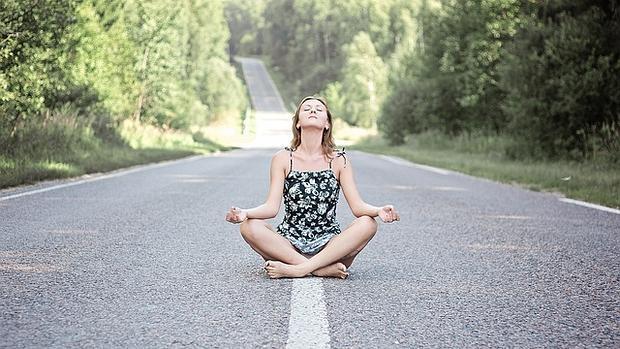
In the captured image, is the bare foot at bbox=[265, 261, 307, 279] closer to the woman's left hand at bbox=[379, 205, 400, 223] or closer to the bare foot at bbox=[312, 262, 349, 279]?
the bare foot at bbox=[312, 262, 349, 279]

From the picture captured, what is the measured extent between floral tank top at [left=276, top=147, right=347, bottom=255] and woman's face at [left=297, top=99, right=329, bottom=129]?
0.30 m

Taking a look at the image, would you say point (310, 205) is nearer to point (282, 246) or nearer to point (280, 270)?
point (282, 246)

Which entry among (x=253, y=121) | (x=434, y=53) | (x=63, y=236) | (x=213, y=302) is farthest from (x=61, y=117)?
(x=253, y=121)

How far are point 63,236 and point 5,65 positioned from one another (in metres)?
8.45

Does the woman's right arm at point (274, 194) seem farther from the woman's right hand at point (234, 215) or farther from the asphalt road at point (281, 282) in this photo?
the asphalt road at point (281, 282)

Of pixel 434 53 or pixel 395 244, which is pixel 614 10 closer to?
pixel 395 244

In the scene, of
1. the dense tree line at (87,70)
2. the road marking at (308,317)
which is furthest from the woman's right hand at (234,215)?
the dense tree line at (87,70)

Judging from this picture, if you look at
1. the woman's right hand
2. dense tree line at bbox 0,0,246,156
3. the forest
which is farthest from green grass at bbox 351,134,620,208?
dense tree line at bbox 0,0,246,156

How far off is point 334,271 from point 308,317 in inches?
42.7

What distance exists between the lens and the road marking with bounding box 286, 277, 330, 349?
344 centimetres

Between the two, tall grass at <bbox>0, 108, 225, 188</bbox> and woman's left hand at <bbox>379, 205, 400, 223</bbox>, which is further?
tall grass at <bbox>0, 108, 225, 188</bbox>

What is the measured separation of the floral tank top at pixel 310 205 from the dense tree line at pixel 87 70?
32.2 ft

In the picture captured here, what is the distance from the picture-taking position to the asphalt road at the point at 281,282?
3.58 metres

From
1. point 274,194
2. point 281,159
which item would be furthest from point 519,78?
point 274,194
